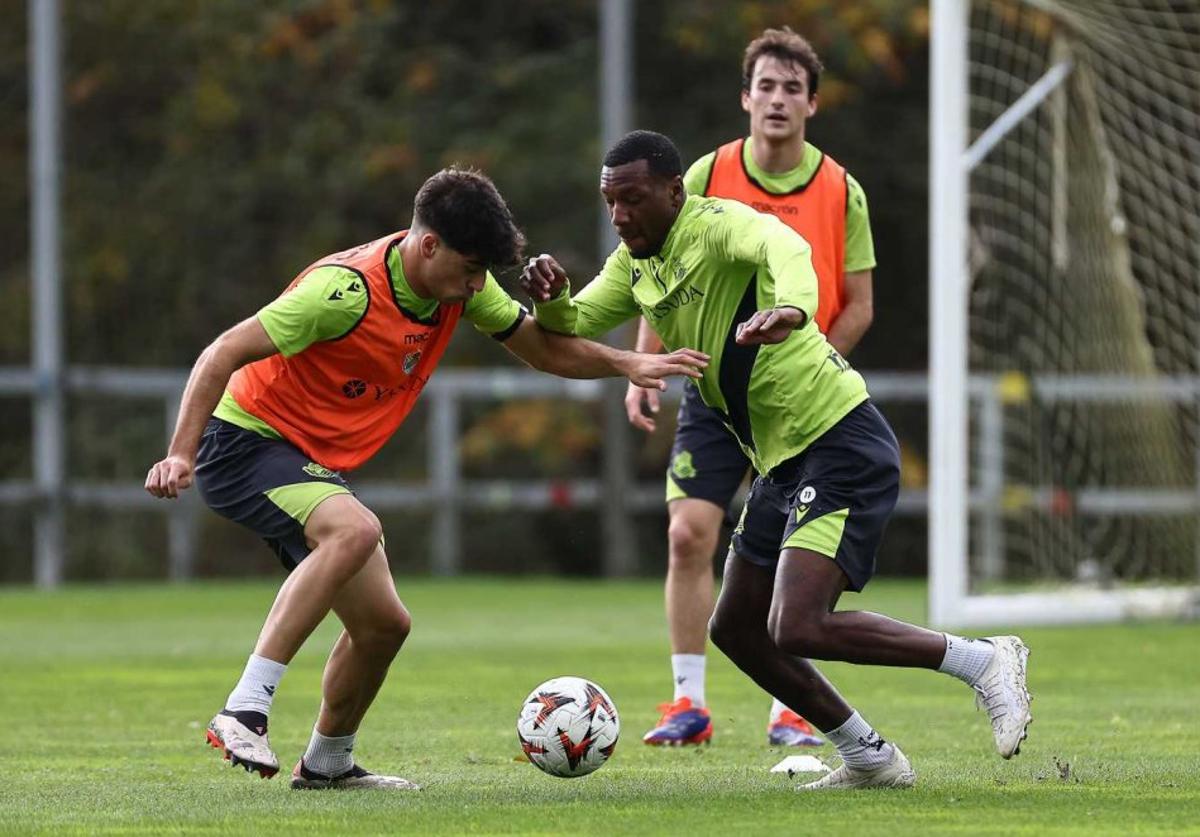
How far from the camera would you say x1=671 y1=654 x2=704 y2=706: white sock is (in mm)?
8078

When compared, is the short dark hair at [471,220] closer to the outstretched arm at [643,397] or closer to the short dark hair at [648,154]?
the short dark hair at [648,154]

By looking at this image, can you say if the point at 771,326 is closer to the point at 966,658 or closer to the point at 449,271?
the point at 449,271

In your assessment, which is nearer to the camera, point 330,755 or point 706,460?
point 330,755

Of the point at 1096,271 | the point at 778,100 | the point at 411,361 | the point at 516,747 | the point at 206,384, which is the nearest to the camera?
the point at 206,384

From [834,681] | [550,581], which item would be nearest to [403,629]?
[834,681]

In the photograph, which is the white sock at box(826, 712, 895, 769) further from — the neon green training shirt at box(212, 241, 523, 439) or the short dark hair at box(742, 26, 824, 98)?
the short dark hair at box(742, 26, 824, 98)

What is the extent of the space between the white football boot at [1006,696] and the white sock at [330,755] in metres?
1.88

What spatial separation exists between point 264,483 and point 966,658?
2094 millimetres

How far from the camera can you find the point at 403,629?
6.57 metres

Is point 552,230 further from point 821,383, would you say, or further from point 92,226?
point 821,383

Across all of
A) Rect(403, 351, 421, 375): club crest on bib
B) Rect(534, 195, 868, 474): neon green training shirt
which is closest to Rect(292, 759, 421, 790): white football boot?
Rect(403, 351, 421, 375): club crest on bib

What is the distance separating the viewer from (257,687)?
622 centimetres

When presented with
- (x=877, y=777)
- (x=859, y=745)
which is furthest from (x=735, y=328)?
(x=877, y=777)

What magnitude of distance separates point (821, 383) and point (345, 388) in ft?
4.65
